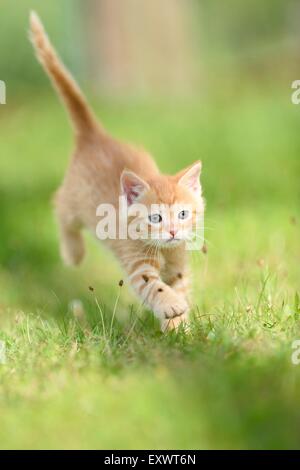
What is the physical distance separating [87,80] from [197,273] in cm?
618

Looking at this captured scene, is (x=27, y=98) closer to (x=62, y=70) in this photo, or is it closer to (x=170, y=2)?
(x=170, y=2)

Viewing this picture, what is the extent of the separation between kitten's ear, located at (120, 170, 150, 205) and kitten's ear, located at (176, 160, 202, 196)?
14 centimetres

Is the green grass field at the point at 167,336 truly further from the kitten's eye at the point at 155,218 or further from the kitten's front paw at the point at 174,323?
the kitten's eye at the point at 155,218

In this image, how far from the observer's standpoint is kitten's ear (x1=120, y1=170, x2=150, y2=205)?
296 cm

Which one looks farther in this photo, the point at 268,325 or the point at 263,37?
the point at 263,37

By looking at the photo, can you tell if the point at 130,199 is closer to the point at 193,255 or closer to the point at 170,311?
the point at 170,311

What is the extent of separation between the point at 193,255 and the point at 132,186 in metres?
0.66

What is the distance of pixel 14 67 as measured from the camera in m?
9.85

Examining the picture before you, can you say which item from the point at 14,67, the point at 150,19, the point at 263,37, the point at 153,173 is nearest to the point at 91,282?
the point at 153,173

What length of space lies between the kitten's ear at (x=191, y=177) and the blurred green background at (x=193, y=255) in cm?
45

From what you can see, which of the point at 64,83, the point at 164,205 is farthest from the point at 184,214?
the point at 64,83

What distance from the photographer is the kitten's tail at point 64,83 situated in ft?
12.2

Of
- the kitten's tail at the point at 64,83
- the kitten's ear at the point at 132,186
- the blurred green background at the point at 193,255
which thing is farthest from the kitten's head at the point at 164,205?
the kitten's tail at the point at 64,83

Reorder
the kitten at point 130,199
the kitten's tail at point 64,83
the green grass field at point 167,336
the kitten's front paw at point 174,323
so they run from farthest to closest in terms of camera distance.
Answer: the kitten's tail at point 64,83, the kitten at point 130,199, the kitten's front paw at point 174,323, the green grass field at point 167,336
